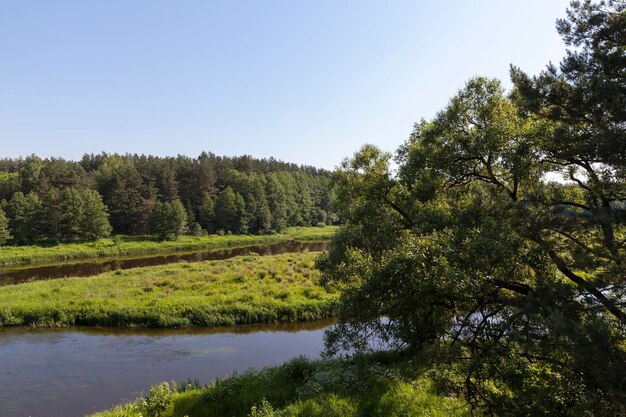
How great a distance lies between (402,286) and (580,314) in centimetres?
399

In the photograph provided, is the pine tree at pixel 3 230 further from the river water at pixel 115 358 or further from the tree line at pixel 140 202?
the river water at pixel 115 358

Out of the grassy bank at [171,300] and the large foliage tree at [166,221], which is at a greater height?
the large foliage tree at [166,221]

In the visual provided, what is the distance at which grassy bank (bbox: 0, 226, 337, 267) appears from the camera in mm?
63844

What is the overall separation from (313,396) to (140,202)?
87069mm

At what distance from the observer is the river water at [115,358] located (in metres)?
18.9

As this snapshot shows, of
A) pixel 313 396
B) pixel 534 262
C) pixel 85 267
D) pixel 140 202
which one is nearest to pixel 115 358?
pixel 313 396

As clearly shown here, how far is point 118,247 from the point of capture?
75188mm

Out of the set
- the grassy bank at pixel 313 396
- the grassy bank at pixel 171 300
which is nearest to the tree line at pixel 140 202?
the grassy bank at pixel 171 300

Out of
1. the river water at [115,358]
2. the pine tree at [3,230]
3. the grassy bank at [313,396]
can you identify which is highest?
the pine tree at [3,230]

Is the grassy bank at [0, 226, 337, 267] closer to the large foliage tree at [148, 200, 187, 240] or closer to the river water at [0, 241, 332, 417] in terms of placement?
the large foliage tree at [148, 200, 187, 240]

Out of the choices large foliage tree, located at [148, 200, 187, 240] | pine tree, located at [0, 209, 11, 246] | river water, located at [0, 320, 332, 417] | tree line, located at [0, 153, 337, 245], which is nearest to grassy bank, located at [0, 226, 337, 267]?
pine tree, located at [0, 209, 11, 246]

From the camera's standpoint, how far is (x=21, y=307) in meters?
30.8

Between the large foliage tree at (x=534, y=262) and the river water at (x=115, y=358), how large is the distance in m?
12.5

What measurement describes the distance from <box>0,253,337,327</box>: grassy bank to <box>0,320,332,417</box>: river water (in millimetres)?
1176
